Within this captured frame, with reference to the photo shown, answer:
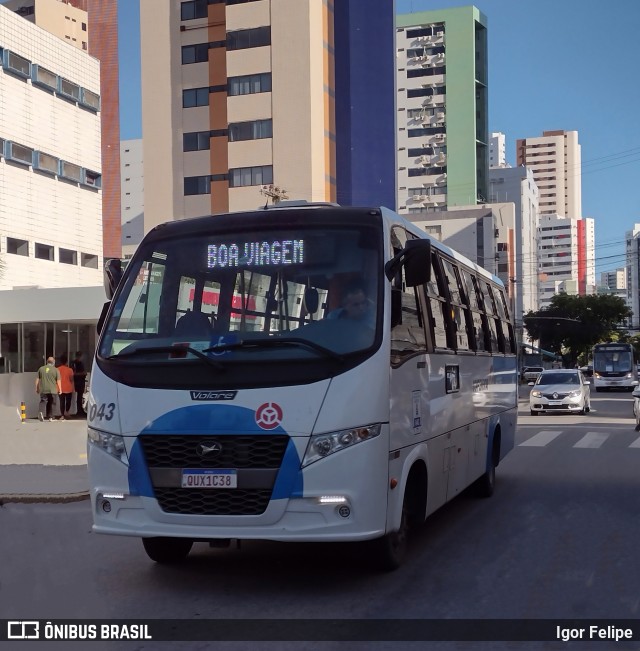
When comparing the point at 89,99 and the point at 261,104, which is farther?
the point at 261,104

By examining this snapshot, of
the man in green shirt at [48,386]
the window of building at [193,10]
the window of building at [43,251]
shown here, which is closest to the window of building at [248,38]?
the window of building at [193,10]

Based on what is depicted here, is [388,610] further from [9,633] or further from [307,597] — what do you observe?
[9,633]

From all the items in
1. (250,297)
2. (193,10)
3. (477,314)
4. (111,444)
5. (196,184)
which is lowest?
(111,444)

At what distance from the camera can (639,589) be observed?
6727mm

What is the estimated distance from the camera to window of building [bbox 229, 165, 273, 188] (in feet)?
204

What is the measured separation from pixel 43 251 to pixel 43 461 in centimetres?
2605

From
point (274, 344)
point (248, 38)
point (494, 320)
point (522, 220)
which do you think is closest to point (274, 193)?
point (248, 38)

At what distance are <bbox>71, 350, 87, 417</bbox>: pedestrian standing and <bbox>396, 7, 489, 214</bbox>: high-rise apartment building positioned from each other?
102 m

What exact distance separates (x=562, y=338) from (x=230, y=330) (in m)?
93.9

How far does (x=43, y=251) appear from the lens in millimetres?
39969

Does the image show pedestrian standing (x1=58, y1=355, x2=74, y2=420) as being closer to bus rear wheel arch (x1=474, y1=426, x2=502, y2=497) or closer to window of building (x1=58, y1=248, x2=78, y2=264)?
bus rear wheel arch (x1=474, y1=426, x2=502, y2=497)

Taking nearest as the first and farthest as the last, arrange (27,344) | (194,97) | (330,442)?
(330,442), (27,344), (194,97)

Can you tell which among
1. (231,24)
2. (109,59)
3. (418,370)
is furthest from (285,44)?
(418,370)

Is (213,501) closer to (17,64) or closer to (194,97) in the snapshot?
(17,64)
